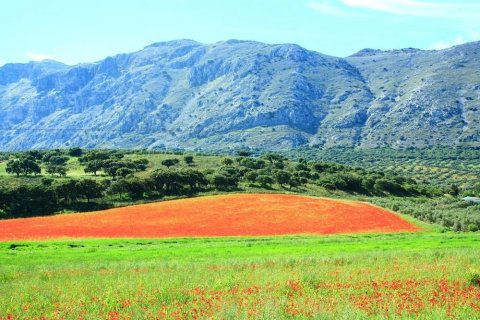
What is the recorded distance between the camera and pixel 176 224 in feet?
180

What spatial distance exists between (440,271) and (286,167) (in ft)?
338

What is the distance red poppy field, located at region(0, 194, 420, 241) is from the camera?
159 ft

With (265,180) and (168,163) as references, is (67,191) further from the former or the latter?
(168,163)

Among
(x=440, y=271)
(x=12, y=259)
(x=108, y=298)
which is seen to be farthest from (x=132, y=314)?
(x=12, y=259)

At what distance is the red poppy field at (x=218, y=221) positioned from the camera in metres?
48.3

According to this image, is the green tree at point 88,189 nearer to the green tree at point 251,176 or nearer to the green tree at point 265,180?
the green tree at point 251,176

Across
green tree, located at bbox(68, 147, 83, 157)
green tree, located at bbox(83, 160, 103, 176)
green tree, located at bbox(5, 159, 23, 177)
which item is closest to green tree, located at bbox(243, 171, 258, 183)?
green tree, located at bbox(83, 160, 103, 176)

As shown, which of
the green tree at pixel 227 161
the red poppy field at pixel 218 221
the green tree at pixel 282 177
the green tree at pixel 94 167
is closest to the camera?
the red poppy field at pixel 218 221

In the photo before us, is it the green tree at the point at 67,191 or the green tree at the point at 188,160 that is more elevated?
the green tree at the point at 188,160

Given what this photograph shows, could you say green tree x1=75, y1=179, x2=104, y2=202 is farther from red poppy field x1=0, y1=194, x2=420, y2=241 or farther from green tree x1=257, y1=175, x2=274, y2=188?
green tree x1=257, y1=175, x2=274, y2=188

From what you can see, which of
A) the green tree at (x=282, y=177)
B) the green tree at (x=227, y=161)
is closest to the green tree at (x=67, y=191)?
the green tree at (x=282, y=177)

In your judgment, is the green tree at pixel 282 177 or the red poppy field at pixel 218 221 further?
the green tree at pixel 282 177

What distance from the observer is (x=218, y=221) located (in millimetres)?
56375

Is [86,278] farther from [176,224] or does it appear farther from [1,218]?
[1,218]
